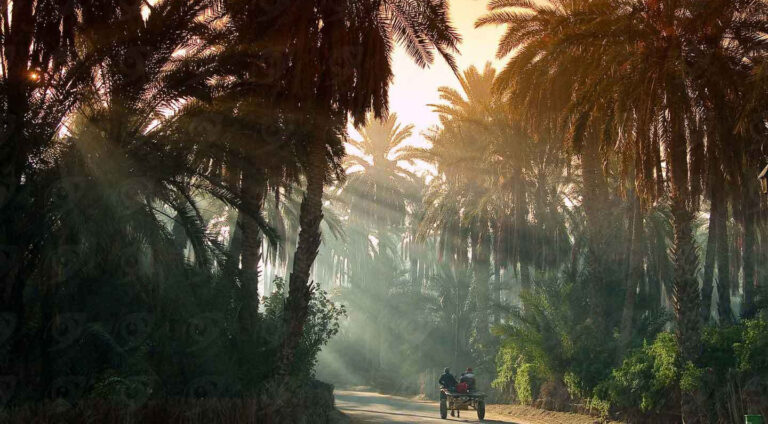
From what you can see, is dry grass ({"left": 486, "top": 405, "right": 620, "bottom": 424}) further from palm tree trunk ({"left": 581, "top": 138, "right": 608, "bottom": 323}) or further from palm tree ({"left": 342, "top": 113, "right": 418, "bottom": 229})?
palm tree ({"left": 342, "top": 113, "right": 418, "bottom": 229})

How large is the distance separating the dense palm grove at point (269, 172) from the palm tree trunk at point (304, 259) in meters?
0.05

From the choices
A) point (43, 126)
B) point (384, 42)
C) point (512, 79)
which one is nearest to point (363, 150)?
point (512, 79)

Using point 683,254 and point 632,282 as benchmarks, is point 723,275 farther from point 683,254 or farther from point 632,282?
point 683,254

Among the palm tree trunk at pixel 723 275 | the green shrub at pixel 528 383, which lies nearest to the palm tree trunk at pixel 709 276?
the palm tree trunk at pixel 723 275

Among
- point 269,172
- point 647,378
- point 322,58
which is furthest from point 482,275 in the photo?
point 322,58

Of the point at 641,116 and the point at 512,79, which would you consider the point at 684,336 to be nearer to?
the point at 641,116

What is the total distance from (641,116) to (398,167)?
104ft

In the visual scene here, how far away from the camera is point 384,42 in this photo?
17375 mm

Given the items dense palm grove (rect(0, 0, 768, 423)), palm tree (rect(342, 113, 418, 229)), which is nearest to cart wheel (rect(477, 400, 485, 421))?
dense palm grove (rect(0, 0, 768, 423))

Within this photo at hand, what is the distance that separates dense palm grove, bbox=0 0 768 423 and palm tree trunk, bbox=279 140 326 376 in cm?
5

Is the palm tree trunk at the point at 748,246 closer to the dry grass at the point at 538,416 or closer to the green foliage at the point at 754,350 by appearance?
the green foliage at the point at 754,350

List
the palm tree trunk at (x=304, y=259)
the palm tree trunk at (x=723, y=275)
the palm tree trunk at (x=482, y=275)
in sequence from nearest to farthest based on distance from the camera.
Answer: the palm tree trunk at (x=304, y=259) < the palm tree trunk at (x=723, y=275) < the palm tree trunk at (x=482, y=275)

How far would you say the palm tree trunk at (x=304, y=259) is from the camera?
16531mm

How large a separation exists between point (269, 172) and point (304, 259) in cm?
315
